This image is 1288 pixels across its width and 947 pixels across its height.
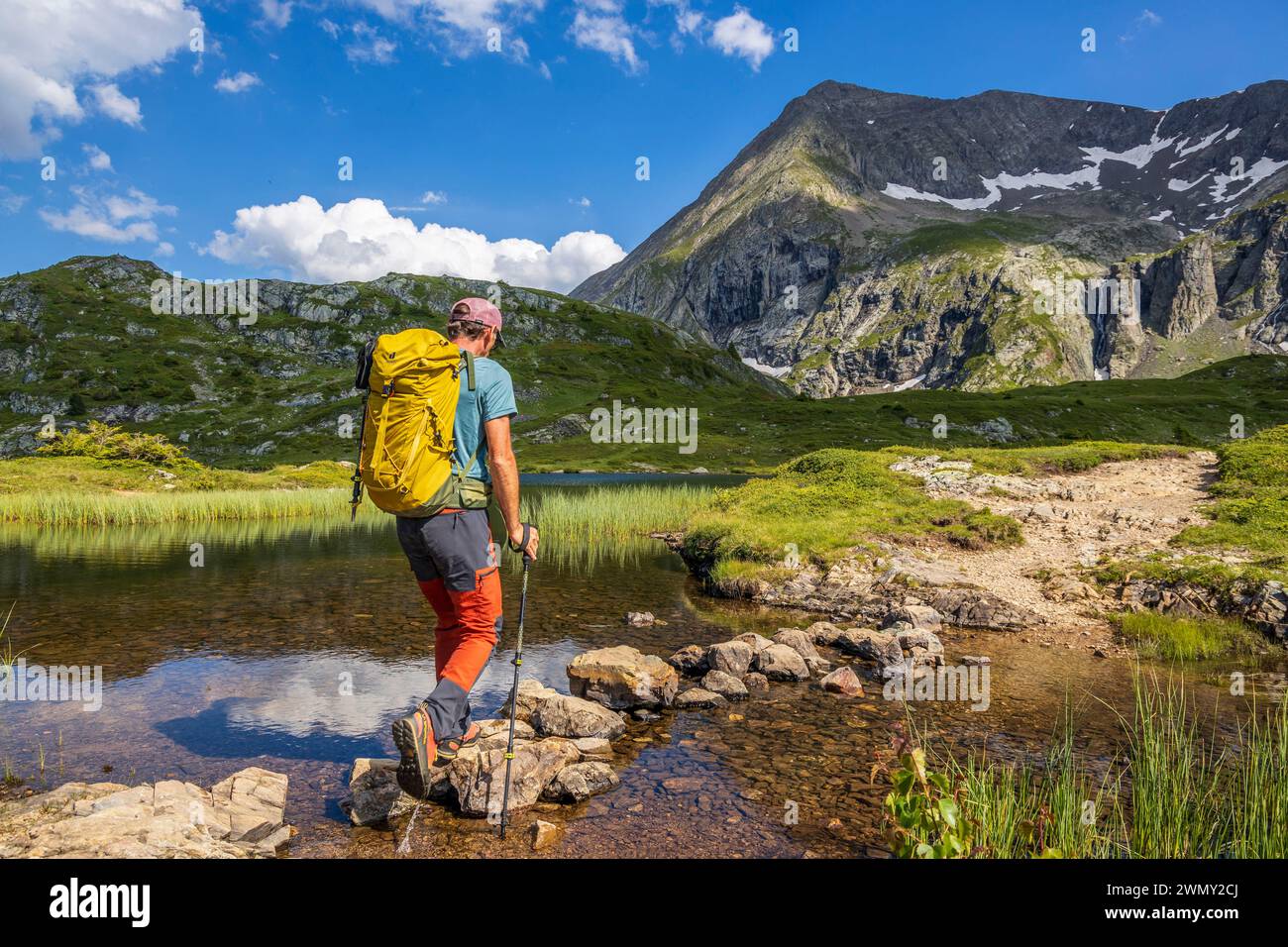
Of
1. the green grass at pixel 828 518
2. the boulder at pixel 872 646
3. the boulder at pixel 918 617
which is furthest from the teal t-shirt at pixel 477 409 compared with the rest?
the green grass at pixel 828 518

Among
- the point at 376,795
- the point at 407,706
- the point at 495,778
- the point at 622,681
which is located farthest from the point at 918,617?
the point at 376,795

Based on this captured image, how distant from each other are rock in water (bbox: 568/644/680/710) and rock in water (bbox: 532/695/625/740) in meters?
1.06

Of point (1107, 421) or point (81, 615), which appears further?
point (1107, 421)

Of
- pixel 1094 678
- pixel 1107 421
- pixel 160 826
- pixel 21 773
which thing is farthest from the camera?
pixel 1107 421

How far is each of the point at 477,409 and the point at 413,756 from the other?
348 cm

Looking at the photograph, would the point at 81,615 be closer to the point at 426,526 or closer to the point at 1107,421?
the point at 426,526

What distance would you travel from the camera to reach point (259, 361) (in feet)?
622

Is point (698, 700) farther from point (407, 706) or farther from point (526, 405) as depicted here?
point (526, 405)

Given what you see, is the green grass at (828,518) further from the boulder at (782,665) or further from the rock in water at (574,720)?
the rock in water at (574,720)

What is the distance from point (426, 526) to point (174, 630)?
13.1 meters

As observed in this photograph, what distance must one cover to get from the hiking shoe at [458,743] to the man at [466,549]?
14 millimetres

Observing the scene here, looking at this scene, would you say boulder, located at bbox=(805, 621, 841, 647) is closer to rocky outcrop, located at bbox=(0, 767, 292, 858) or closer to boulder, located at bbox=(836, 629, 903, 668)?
boulder, located at bbox=(836, 629, 903, 668)

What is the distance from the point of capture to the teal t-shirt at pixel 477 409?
7207 mm
